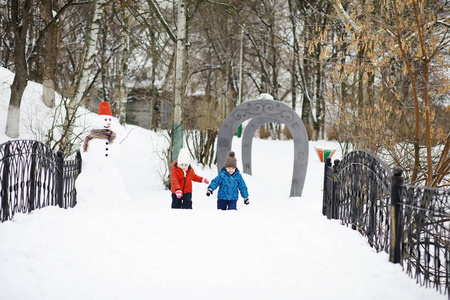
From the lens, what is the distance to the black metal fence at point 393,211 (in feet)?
11.9

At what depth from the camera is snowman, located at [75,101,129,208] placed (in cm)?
678

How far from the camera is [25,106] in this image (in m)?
14.6

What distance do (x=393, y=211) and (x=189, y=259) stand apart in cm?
203

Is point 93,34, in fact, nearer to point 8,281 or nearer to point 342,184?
point 342,184

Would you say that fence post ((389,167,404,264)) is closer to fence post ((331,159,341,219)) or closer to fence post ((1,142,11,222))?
fence post ((331,159,341,219))

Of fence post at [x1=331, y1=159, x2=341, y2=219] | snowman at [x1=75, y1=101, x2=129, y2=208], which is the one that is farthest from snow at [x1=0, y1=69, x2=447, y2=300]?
snowman at [x1=75, y1=101, x2=129, y2=208]

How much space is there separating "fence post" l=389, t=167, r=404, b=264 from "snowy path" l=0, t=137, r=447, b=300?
133 millimetres

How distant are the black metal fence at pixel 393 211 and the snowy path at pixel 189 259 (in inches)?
6.1

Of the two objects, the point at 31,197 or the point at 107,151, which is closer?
the point at 31,197

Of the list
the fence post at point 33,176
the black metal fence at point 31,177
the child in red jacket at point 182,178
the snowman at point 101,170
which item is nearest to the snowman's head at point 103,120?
the snowman at point 101,170

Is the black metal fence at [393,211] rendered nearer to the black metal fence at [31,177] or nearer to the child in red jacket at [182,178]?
the child in red jacket at [182,178]

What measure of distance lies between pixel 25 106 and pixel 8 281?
12396mm

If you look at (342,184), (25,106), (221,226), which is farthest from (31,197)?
(25,106)

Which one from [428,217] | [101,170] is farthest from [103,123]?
[428,217]
